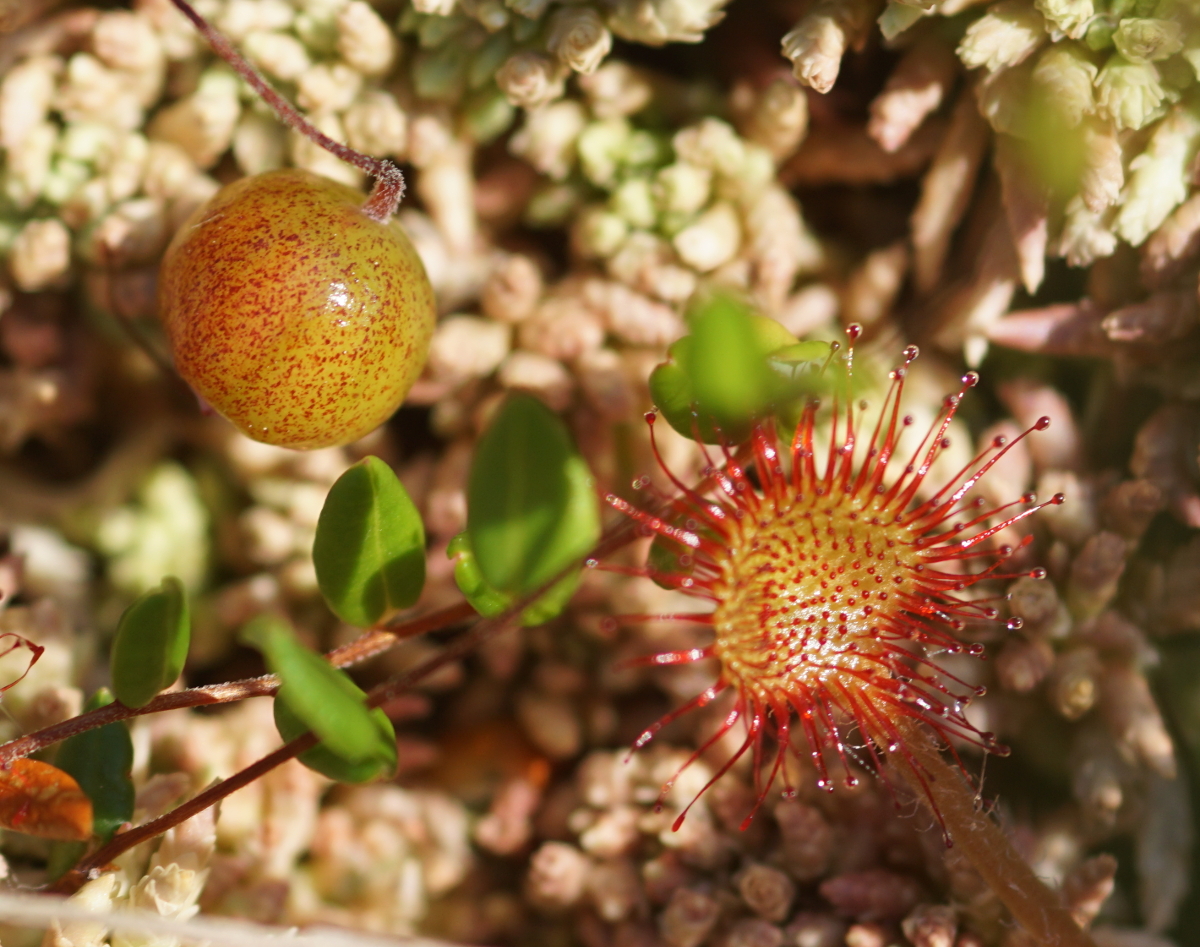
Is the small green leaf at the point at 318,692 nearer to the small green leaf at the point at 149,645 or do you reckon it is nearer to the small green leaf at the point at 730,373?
the small green leaf at the point at 149,645

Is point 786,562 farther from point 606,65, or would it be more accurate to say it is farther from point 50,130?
point 50,130

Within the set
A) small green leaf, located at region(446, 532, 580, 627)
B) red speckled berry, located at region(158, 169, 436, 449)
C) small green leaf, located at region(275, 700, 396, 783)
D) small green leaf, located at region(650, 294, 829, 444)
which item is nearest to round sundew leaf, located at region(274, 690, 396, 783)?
small green leaf, located at region(275, 700, 396, 783)

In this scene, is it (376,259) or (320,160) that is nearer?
(376,259)

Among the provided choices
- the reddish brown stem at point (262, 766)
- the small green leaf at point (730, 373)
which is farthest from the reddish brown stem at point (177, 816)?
the small green leaf at point (730, 373)

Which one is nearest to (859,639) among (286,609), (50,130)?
(286,609)

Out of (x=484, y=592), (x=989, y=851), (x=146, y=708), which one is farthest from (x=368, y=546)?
(x=989, y=851)
